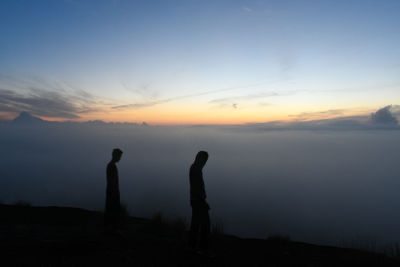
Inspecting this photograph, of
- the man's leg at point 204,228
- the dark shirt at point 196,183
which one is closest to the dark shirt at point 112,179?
the dark shirt at point 196,183

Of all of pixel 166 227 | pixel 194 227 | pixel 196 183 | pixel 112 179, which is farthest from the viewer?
pixel 166 227

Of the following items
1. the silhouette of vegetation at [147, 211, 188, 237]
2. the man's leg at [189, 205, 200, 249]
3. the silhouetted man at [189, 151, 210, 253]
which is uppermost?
the silhouetted man at [189, 151, 210, 253]

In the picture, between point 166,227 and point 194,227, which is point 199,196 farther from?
point 166,227

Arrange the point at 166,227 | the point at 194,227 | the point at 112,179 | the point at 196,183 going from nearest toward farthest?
the point at 196,183
the point at 194,227
the point at 112,179
the point at 166,227

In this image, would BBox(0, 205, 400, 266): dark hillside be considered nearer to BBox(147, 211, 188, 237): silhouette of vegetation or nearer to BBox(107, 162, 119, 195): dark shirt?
BBox(147, 211, 188, 237): silhouette of vegetation

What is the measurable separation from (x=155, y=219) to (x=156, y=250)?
291cm

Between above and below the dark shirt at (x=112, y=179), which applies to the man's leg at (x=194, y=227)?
below

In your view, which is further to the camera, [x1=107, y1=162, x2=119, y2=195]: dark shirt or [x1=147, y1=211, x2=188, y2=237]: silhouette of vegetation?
[x1=147, y1=211, x2=188, y2=237]: silhouette of vegetation

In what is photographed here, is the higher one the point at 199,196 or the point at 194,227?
the point at 199,196

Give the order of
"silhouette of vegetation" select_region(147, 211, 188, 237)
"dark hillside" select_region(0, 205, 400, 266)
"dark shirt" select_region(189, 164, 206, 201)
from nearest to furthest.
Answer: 1. "dark hillside" select_region(0, 205, 400, 266)
2. "dark shirt" select_region(189, 164, 206, 201)
3. "silhouette of vegetation" select_region(147, 211, 188, 237)

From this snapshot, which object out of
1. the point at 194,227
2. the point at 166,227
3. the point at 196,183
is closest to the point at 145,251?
the point at 194,227

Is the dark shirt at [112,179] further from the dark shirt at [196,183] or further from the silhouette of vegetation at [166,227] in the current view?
the silhouette of vegetation at [166,227]

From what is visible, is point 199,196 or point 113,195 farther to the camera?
point 113,195

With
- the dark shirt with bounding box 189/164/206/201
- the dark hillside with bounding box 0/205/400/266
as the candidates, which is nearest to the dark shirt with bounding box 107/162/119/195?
the dark hillside with bounding box 0/205/400/266
